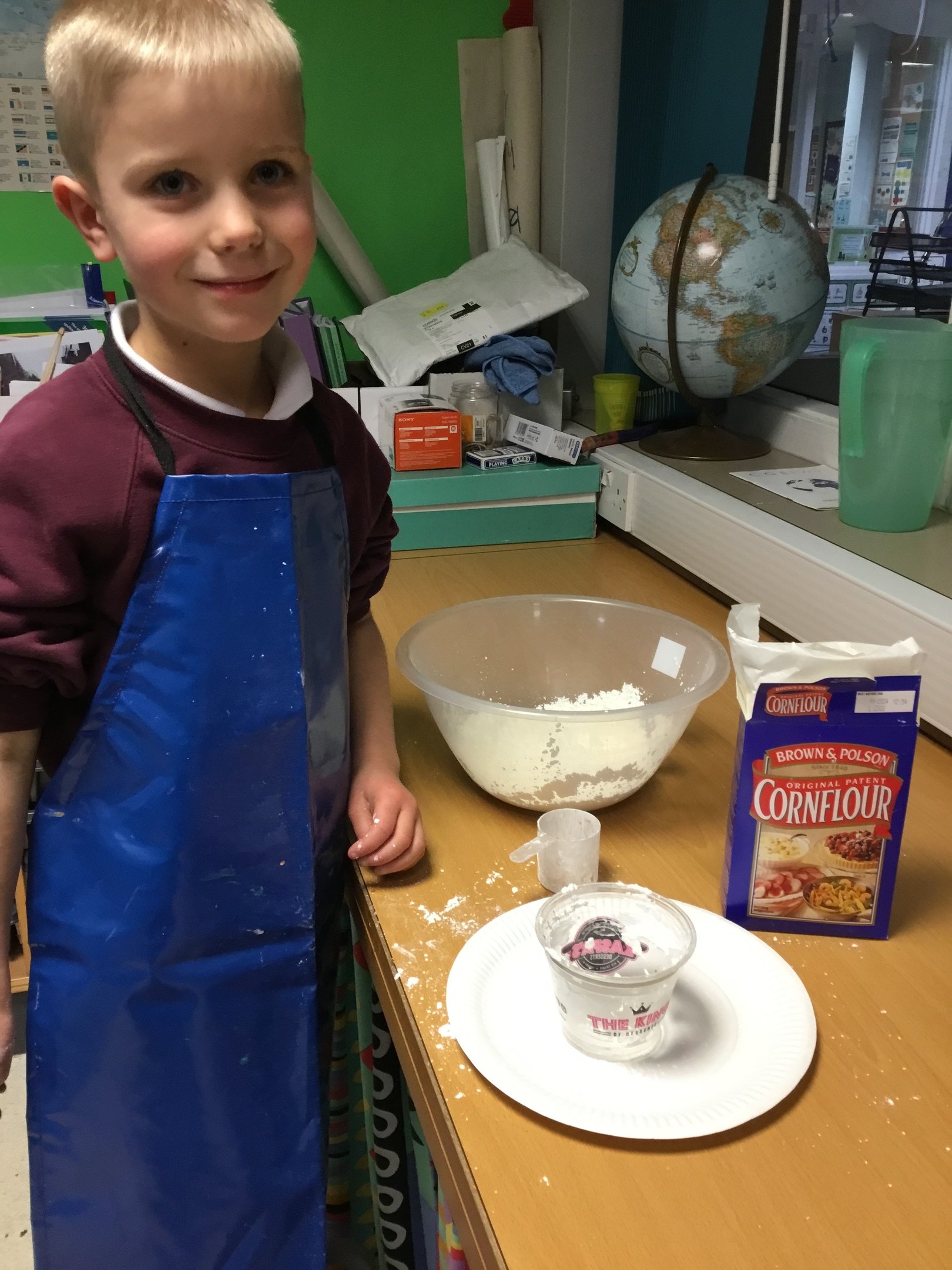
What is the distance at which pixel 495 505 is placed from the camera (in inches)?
60.1

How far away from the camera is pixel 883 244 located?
1.46 m

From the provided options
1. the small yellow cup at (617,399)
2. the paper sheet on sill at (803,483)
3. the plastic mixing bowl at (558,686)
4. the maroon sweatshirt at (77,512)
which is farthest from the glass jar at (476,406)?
the maroon sweatshirt at (77,512)

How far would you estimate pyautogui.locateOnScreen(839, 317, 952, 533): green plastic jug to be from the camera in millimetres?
1142

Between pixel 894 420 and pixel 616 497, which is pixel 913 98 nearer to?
pixel 894 420

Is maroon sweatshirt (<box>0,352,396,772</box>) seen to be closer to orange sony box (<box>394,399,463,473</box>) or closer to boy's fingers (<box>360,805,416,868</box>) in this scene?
boy's fingers (<box>360,805,416,868</box>)

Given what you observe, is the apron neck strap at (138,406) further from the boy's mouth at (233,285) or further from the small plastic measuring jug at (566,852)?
the small plastic measuring jug at (566,852)

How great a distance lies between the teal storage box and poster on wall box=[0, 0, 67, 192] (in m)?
0.96

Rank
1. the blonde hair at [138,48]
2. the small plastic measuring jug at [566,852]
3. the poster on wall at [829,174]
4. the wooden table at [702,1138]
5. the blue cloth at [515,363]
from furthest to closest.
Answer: the blue cloth at [515,363] → the poster on wall at [829,174] → the small plastic measuring jug at [566,852] → the blonde hair at [138,48] → the wooden table at [702,1138]

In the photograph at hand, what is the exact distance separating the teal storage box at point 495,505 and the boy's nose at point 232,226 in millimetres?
822

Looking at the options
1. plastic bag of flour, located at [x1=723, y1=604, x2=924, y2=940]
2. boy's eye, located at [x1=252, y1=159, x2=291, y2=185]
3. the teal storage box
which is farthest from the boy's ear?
the teal storage box

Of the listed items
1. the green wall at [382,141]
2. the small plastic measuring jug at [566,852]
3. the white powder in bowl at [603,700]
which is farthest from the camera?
the green wall at [382,141]

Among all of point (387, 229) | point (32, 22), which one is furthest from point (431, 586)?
point (32, 22)

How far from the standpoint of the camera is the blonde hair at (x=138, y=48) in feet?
2.02

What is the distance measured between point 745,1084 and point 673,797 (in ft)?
1.07
